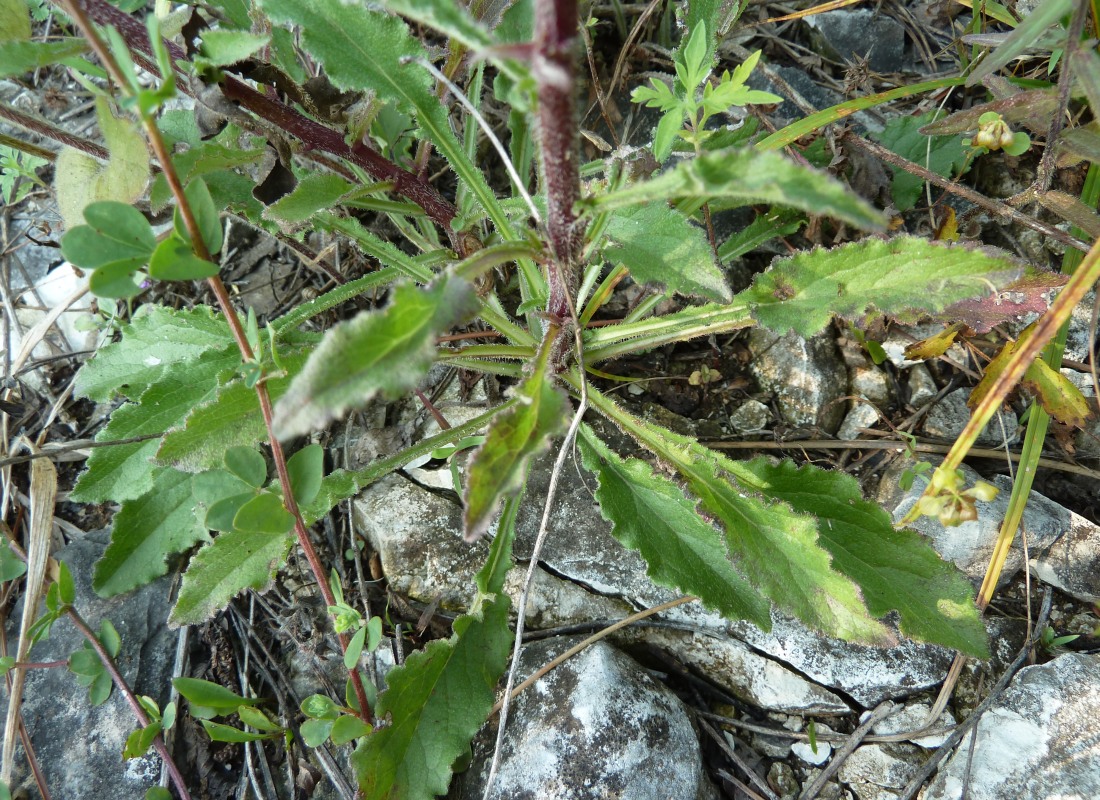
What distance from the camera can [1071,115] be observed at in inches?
90.0

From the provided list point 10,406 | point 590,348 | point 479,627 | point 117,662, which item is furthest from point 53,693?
point 590,348

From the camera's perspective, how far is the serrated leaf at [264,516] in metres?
1.59

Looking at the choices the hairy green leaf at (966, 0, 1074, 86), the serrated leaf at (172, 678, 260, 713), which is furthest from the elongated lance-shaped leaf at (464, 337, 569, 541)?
the hairy green leaf at (966, 0, 1074, 86)

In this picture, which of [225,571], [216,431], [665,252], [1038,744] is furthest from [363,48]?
[1038,744]

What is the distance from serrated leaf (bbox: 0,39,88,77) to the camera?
158cm

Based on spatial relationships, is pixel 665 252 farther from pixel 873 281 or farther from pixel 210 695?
pixel 210 695

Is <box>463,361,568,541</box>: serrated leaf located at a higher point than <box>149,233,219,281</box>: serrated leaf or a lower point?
lower

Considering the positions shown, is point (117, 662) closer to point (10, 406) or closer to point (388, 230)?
point (10, 406)

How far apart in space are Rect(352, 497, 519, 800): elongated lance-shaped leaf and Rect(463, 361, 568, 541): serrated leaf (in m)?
0.75

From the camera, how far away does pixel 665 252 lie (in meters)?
1.84

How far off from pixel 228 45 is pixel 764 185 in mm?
1160

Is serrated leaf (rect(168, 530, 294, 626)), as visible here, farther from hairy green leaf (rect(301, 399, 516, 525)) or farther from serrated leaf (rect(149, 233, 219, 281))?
serrated leaf (rect(149, 233, 219, 281))

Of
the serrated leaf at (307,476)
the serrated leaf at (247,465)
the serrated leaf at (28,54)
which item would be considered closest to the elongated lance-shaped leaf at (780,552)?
the serrated leaf at (307,476)

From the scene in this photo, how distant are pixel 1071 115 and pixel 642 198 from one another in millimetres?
1824
